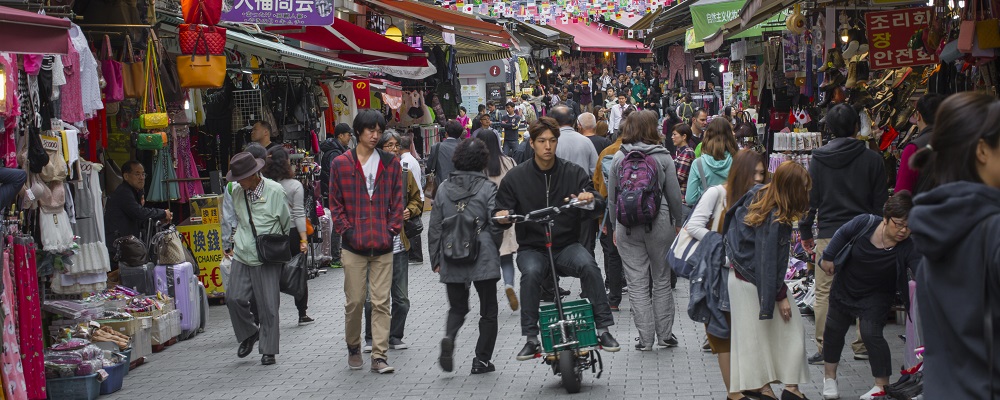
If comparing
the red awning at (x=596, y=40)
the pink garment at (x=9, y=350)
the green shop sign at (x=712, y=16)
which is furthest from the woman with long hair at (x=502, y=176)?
the red awning at (x=596, y=40)

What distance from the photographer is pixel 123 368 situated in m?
9.56

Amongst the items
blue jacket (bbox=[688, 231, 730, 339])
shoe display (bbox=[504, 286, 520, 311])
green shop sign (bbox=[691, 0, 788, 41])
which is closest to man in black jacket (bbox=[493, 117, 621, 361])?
shoe display (bbox=[504, 286, 520, 311])

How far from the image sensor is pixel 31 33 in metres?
6.98

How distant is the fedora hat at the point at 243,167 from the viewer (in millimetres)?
9828

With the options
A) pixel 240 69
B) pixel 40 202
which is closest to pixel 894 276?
pixel 40 202

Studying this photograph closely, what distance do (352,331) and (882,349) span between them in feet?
13.0

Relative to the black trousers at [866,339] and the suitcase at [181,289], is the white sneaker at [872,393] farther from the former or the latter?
the suitcase at [181,289]

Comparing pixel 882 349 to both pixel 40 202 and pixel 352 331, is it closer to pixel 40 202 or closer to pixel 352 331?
pixel 352 331

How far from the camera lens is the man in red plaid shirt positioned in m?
9.44

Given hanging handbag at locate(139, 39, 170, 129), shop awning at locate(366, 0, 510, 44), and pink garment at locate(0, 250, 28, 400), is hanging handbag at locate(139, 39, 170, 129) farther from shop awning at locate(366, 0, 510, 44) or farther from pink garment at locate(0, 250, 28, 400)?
shop awning at locate(366, 0, 510, 44)

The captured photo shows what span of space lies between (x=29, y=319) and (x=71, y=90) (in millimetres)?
2160

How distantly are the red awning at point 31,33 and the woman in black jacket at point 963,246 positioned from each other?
519 centimetres

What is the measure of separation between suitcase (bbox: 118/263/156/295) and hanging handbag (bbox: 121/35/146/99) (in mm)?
1580

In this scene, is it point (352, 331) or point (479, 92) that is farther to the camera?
point (479, 92)
